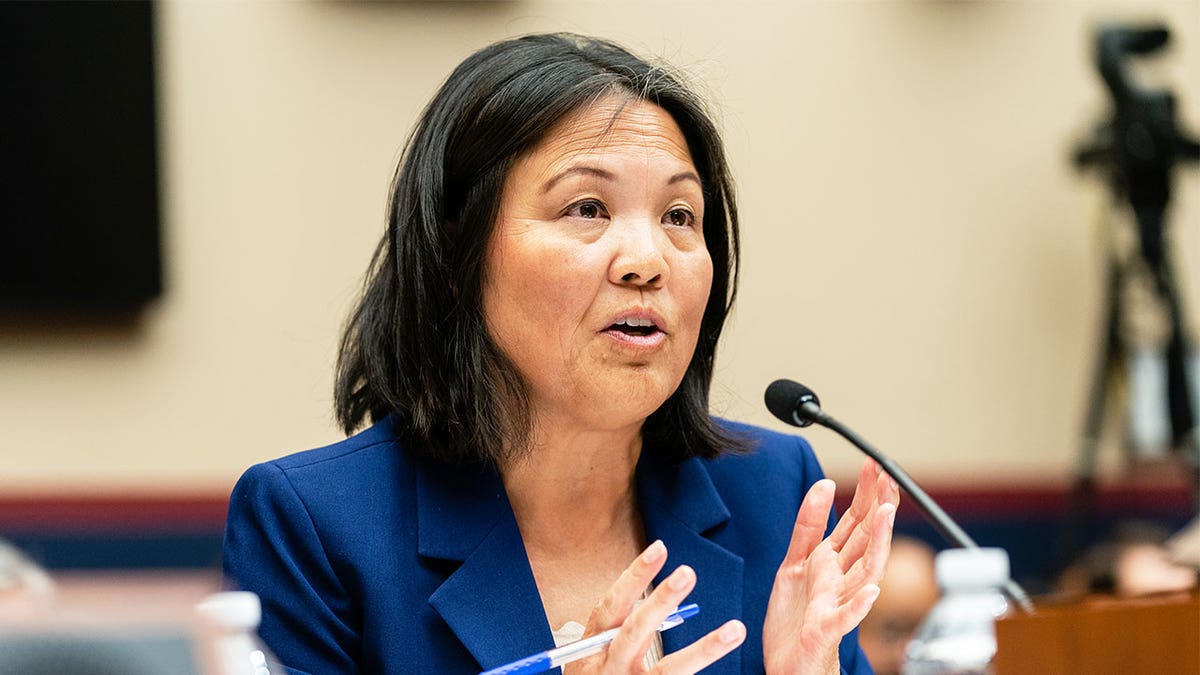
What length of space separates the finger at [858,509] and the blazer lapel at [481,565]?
1.34 feet

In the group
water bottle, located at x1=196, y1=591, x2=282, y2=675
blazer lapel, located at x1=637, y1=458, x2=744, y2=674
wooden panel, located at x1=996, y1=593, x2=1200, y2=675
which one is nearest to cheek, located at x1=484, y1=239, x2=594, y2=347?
A: blazer lapel, located at x1=637, y1=458, x2=744, y2=674

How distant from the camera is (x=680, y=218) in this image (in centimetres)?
205

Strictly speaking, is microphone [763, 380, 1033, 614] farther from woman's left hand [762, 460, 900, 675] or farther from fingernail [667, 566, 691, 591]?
fingernail [667, 566, 691, 591]

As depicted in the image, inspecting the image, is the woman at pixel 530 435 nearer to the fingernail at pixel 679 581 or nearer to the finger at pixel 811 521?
the finger at pixel 811 521


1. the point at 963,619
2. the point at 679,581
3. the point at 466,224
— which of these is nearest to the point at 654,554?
the point at 679,581

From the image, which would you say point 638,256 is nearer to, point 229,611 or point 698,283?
point 698,283

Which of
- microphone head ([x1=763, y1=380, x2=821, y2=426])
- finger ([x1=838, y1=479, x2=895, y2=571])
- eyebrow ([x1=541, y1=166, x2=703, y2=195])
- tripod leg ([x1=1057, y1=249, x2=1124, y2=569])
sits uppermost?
eyebrow ([x1=541, y1=166, x2=703, y2=195])

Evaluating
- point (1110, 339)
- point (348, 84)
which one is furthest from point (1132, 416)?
point (348, 84)

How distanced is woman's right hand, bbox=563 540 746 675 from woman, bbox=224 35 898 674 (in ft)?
0.77

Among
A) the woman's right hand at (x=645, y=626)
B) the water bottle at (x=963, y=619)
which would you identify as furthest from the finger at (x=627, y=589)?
the water bottle at (x=963, y=619)

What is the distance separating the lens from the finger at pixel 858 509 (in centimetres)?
188

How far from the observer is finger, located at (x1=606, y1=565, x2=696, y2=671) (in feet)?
5.03

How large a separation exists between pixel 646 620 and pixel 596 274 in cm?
53

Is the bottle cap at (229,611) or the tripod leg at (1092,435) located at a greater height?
the bottle cap at (229,611)
